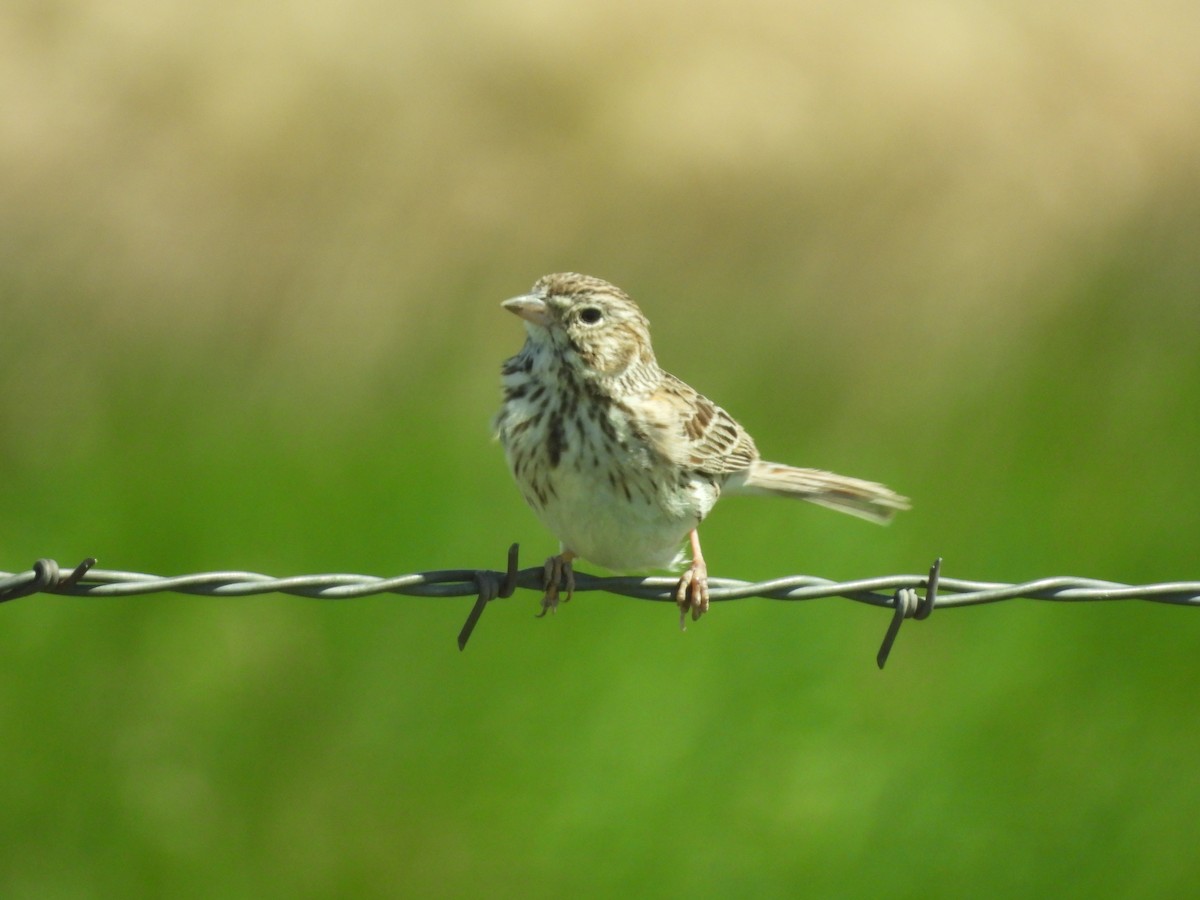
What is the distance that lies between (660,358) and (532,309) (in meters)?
3.44

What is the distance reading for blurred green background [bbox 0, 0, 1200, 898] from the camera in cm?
661

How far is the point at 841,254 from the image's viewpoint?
12.4 meters

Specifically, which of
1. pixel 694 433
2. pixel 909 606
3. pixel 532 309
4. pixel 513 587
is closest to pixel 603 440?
pixel 694 433

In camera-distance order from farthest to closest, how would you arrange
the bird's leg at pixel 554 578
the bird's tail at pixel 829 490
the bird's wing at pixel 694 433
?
the bird's tail at pixel 829 490, the bird's wing at pixel 694 433, the bird's leg at pixel 554 578

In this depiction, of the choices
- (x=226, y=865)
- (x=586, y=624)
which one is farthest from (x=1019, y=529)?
(x=226, y=865)

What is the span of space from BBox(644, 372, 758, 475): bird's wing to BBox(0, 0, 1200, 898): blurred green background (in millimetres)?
1239

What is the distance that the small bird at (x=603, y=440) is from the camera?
527 cm

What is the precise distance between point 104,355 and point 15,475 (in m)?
1.82

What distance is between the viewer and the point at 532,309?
545 centimetres

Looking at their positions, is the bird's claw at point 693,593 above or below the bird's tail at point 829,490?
below

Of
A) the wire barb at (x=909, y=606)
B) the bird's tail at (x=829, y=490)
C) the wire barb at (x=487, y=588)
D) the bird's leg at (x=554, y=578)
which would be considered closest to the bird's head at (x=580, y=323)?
the bird's leg at (x=554, y=578)

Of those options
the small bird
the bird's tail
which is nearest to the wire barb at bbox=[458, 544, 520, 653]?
the small bird

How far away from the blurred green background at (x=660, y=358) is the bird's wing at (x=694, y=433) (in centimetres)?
124

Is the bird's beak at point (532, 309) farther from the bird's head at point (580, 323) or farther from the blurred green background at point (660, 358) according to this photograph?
the blurred green background at point (660, 358)
